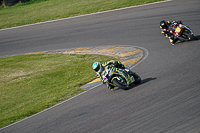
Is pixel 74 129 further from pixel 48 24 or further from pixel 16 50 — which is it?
pixel 48 24

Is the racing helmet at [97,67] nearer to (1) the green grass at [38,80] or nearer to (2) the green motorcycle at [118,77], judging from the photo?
(2) the green motorcycle at [118,77]

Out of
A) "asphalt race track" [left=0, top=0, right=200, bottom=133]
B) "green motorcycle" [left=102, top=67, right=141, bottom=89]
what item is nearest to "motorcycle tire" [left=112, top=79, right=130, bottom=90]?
"green motorcycle" [left=102, top=67, right=141, bottom=89]

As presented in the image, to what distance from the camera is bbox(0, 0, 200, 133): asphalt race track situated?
6.95m

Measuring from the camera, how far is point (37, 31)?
2158 cm

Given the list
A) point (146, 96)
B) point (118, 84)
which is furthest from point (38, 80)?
point (146, 96)

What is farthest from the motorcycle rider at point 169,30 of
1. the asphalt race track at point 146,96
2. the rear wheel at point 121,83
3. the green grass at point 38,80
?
the rear wheel at point 121,83

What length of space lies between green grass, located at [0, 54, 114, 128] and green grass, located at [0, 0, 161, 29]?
314 inches

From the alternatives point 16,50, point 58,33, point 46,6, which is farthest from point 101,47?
point 46,6

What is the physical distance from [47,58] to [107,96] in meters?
7.89

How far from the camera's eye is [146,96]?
843cm

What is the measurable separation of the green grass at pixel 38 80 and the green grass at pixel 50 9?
314 inches

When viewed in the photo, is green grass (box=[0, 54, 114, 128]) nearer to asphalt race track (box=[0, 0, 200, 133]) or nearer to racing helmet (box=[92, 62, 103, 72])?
asphalt race track (box=[0, 0, 200, 133])

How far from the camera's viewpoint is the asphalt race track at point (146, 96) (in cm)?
695

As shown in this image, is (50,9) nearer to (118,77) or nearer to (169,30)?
(169,30)
